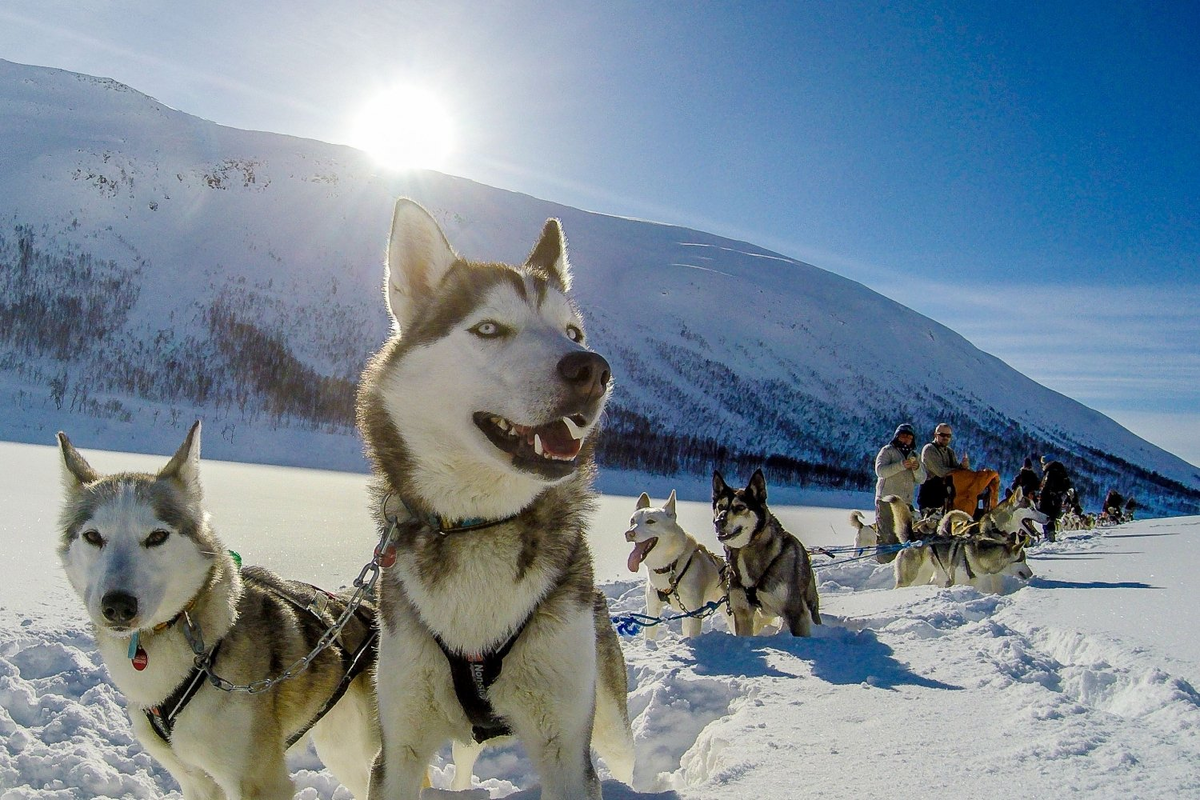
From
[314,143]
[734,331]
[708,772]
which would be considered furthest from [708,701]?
[314,143]

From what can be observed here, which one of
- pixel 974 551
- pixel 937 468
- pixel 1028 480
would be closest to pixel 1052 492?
pixel 1028 480

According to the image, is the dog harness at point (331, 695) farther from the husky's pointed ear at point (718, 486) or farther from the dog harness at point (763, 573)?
the husky's pointed ear at point (718, 486)

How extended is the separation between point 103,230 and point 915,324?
119m

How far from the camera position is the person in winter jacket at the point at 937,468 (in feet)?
35.1

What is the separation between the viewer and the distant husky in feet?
27.5

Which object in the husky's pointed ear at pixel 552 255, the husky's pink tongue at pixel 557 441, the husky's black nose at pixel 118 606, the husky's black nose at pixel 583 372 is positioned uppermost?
the husky's pointed ear at pixel 552 255

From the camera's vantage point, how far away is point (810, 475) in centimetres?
5388

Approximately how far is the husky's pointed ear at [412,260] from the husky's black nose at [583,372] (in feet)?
2.36

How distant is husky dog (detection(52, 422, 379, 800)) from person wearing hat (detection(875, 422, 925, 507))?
8.59 meters

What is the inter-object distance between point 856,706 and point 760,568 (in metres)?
2.53

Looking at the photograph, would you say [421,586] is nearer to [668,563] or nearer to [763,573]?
[763,573]

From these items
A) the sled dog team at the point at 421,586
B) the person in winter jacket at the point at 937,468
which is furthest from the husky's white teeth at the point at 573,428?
the person in winter jacket at the point at 937,468

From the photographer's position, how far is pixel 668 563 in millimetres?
7012

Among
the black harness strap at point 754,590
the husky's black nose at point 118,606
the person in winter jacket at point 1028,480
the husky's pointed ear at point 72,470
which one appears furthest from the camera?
the person in winter jacket at point 1028,480
